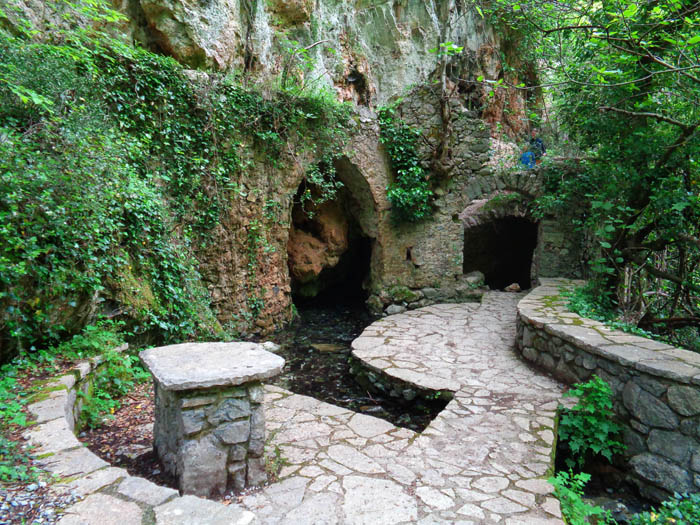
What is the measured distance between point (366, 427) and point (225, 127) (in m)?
4.96

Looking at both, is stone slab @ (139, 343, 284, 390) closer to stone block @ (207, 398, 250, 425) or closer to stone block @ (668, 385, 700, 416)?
stone block @ (207, 398, 250, 425)

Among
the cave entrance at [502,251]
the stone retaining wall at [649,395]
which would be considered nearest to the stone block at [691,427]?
the stone retaining wall at [649,395]

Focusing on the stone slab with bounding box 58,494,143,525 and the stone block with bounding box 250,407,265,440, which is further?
the stone block with bounding box 250,407,265,440

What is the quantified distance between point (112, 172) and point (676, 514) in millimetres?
5525

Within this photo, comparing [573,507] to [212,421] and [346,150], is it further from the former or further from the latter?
[346,150]

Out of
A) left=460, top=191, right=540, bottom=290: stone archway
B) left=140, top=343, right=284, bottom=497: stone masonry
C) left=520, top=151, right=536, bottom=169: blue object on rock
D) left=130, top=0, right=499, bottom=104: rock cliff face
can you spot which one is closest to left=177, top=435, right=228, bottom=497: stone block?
left=140, top=343, right=284, bottom=497: stone masonry

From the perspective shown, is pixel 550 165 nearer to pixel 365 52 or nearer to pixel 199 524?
pixel 365 52

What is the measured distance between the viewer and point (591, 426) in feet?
11.0

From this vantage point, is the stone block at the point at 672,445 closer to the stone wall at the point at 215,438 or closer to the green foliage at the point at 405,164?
the stone wall at the point at 215,438

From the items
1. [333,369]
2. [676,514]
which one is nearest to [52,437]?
[333,369]

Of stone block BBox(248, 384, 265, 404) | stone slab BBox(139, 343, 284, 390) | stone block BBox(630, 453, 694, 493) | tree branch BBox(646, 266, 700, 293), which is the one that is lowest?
stone block BBox(630, 453, 694, 493)

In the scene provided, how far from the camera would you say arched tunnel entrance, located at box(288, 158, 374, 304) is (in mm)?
8773

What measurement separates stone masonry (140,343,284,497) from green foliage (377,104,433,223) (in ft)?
21.0

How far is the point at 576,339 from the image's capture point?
12.6ft
